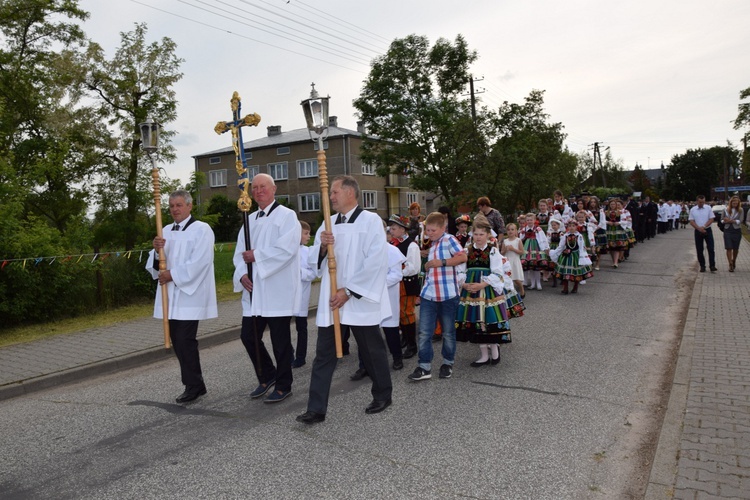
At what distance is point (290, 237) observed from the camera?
525cm

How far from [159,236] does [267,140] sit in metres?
47.2

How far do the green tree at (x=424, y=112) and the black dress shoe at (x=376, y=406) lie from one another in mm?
19501

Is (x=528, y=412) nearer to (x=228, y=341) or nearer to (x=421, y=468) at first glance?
(x=421, y=468)

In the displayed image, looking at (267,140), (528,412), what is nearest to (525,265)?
(528,412)

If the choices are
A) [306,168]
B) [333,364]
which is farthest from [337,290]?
[306,168]

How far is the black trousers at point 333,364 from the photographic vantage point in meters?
4.76

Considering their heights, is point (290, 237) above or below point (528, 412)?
above

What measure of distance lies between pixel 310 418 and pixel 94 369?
11.8ft

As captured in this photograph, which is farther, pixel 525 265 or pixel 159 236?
pixel 525 265

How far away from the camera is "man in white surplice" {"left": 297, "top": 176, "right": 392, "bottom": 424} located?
185 inches

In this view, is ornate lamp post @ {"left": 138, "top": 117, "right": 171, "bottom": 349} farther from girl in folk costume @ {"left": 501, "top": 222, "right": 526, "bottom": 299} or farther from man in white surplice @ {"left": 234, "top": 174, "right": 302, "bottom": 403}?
girl in folk costume @ {"left": 501, "top": 222, "right": 526, "bottom": 299}

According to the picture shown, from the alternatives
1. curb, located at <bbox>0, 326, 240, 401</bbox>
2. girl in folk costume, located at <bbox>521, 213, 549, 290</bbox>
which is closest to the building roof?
girl in folk costume, located at <bbox>521, 213, 549, 290</bbox>

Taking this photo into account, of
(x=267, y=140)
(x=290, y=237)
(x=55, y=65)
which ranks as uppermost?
(x=267, y=140)

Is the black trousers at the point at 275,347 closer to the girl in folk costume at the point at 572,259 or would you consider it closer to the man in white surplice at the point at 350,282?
the man in white surplice at the point at 350,282
